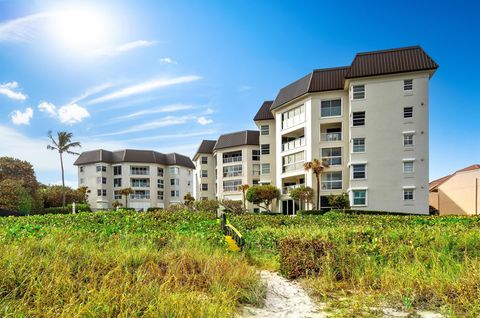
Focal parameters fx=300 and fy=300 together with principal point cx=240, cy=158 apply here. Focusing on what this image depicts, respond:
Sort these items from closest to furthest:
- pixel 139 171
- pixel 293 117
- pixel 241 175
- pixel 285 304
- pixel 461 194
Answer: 1. pixel 285 304
2. pixel 293 117
3. pixel 461 194
4. pixel 241 175
5. pixel 139 171

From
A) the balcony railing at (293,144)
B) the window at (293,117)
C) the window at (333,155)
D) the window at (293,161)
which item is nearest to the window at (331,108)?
the window at (293,117)

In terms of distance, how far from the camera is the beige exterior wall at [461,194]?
118 ft

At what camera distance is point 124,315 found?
3676 mm

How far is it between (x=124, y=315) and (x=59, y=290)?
3.93 feet

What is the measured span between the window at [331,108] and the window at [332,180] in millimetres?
6519

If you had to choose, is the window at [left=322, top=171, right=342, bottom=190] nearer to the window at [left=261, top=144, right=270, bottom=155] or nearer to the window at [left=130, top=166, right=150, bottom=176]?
the window at [left=261, top=144, right=270, bottom=155]

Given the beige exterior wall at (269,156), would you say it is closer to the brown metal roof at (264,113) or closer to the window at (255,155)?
the brown metal roof at (264,113)

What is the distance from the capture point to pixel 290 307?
16.9 ft

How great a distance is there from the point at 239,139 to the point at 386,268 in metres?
43.2

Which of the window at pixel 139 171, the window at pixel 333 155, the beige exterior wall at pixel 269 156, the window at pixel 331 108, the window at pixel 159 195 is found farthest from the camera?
the window at pixel 159 195

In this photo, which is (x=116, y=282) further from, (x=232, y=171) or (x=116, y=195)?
(x=116, y=195)

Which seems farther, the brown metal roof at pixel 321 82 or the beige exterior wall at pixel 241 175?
the beige exterior wall at pixel 241 175

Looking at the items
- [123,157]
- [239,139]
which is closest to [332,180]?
[239,139]

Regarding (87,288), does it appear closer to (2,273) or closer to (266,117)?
(2,273)
